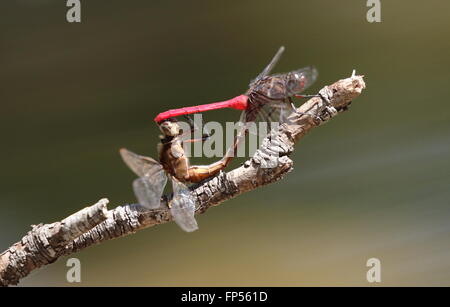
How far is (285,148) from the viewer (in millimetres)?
1174

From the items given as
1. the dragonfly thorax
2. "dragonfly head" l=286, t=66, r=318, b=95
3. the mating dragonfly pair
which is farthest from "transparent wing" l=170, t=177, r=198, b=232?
"dragonfly head" l=286, t=66, r=318, b=95

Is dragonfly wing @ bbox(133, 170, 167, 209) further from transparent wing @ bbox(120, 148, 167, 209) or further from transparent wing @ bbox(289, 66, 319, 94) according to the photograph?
transparent wing @ bbox(289, 66, 319, 94)

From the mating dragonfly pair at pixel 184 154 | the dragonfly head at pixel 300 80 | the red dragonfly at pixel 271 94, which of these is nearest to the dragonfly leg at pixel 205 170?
the mating dragonfly pair at pixel 184 154

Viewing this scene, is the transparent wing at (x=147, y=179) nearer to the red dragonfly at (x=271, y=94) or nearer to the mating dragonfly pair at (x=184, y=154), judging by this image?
the mating dragonfly pair at (x=184, y=154)

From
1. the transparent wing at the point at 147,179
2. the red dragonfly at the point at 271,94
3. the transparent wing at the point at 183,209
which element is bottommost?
the transparent wing at the point at 183,209

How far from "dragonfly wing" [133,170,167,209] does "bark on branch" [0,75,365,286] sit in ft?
0.11

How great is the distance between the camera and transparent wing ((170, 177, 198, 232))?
1208mm

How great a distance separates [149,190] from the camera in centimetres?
121

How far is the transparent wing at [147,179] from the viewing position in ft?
3.95

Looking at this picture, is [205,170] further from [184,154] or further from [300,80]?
[300,80]

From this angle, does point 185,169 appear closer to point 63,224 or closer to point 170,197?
point 170,197

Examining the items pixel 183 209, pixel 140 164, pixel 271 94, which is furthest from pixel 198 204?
pixel 271 94

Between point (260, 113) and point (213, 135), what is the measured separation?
134 mm

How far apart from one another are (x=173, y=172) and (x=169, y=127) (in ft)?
0.38
